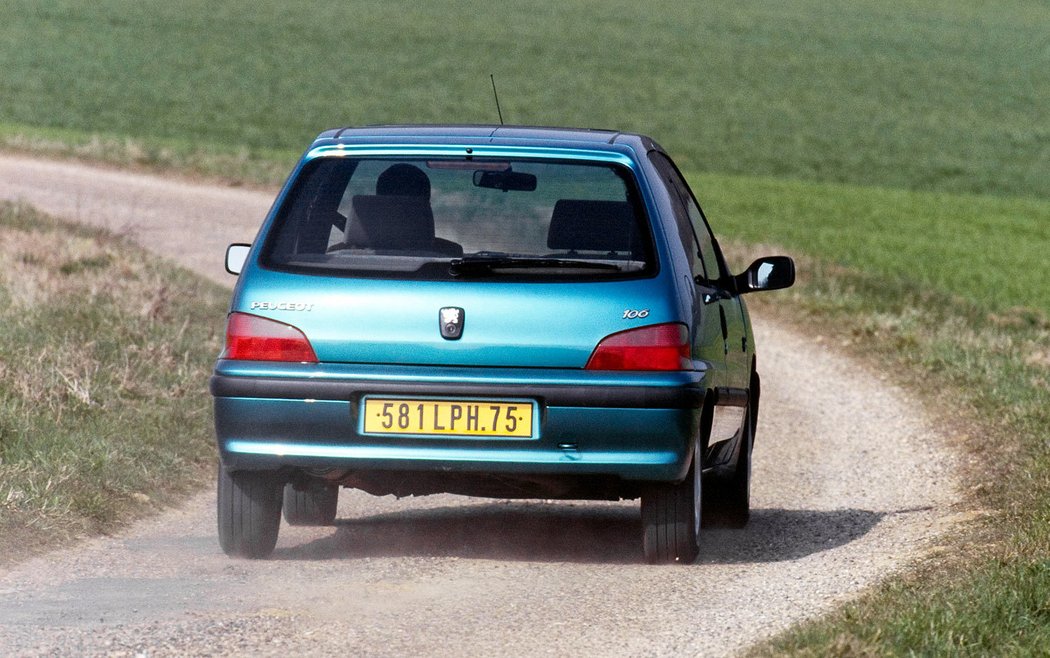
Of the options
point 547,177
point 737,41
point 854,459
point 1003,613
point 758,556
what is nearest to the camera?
point 1003,613

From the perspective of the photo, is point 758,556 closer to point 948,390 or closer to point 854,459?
point 854,459

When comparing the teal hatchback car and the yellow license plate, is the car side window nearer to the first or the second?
the teal hatchback car

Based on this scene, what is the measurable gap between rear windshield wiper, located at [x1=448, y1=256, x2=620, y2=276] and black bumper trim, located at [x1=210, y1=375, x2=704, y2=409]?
423mm

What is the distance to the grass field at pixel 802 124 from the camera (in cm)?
794

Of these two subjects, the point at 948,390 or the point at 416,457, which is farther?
the point at 948,390

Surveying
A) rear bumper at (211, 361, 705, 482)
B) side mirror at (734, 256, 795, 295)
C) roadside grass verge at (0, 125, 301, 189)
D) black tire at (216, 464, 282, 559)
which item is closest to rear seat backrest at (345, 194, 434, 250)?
rear bumper at (211, 361, 705, 482)

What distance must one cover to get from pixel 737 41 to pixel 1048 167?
23776 millimetres

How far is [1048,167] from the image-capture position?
141 feet

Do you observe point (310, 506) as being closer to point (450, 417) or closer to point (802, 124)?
point (450, 417)

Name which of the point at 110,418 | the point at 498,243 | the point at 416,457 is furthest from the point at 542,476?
the point at 110,418

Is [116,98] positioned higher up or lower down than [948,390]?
lower down

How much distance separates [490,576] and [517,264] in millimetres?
1137

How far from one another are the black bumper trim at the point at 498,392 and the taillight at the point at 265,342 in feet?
0.31

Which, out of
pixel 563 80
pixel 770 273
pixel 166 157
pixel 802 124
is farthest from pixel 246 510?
pixel 563 80
